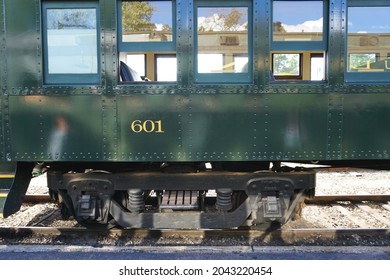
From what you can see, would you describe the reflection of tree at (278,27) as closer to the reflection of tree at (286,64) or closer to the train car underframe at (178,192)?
the reflection of tree at (286,64)

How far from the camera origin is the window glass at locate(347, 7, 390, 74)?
424 centimetres

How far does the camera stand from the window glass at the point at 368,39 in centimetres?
424

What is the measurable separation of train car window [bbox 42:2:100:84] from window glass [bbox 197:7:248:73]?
118cm

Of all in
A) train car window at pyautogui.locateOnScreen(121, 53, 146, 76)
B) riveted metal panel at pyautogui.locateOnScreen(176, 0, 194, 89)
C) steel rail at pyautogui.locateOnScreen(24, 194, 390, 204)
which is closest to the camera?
riveted metal panel at pyautogui.locateOnScreen(176, 0, 194, 89)

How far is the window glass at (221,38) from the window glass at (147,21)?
37 centimetres

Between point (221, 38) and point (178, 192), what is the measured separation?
75.6 inches

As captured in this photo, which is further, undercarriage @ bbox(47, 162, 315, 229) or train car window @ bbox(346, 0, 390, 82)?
undercarriage @ bbox(47, 162, 315, 229)

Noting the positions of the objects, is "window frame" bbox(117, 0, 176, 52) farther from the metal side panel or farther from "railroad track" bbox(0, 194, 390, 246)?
"railroad track" bbox(0, 194, 390, 246)

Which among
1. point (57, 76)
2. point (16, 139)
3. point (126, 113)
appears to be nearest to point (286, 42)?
point (126, 113)

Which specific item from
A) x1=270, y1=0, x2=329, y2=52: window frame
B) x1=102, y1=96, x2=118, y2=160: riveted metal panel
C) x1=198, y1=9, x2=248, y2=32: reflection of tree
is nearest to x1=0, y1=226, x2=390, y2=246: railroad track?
x1=102, y1=96, x2=118, y2=160: riveted metal panel

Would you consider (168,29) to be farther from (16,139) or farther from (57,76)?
(16,139)

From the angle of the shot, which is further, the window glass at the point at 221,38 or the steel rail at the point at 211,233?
the steel rail at the point at 211,233

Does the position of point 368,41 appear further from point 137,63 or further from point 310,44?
point 137,63

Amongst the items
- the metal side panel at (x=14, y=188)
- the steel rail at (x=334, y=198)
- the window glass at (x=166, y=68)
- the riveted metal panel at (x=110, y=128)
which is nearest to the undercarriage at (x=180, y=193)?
the metal side panel at (x=14, y=188)
